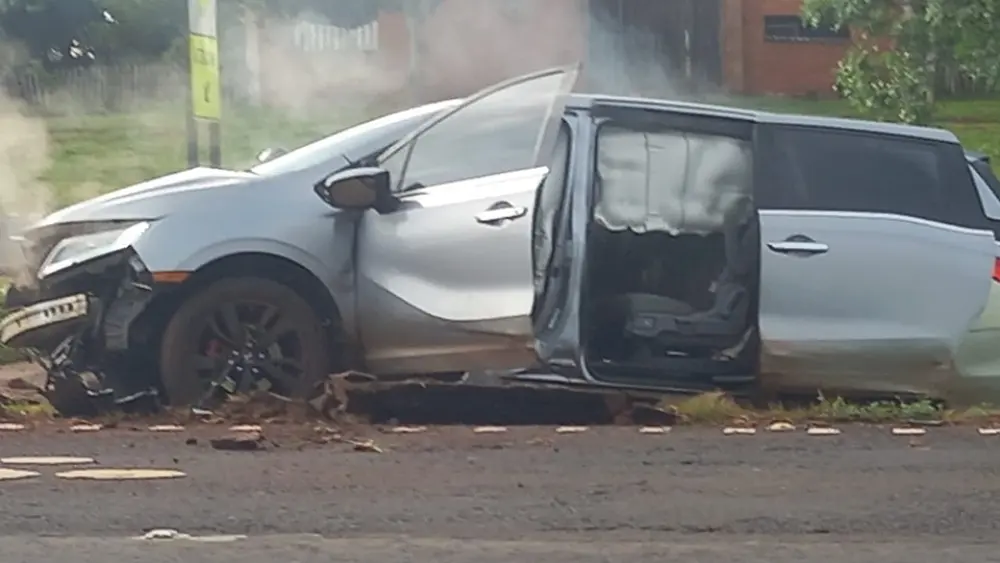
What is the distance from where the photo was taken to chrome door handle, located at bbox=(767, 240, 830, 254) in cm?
797

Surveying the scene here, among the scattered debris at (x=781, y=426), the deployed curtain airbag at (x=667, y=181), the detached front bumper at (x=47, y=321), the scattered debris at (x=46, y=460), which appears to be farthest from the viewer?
the deployed curtain airbag at (x=667, y=181)

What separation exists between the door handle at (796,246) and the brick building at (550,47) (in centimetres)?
370

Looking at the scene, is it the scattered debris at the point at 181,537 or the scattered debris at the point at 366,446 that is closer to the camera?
the scattered debris at the point at 181,537

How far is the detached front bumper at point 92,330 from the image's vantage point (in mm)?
7758

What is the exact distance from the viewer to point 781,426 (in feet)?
25.6

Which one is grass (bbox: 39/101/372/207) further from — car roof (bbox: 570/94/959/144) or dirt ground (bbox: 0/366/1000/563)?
dirt ground (bbox: 0/366/1000/563)

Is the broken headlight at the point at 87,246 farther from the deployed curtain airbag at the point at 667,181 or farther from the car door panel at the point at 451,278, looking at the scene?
the deployed curtain airbag at the point at 667,181

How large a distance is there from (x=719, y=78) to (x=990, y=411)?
9.07 metres

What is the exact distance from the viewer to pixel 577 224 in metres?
7.86

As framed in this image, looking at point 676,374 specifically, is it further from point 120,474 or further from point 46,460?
point 46,460

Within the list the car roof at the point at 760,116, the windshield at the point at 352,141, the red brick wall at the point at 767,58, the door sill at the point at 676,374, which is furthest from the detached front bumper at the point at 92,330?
the red brick wall at the point at 767,58

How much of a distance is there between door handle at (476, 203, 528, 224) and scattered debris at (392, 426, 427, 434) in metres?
0.92

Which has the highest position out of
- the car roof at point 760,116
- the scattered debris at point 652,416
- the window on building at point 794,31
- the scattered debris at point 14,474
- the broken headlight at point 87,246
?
the window on building at point 794,31

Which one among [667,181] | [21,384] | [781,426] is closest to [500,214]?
[667,181]
